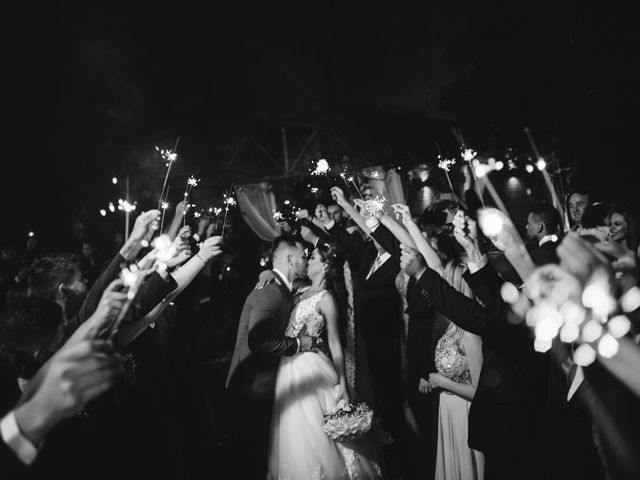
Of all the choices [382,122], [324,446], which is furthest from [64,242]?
[324,446]

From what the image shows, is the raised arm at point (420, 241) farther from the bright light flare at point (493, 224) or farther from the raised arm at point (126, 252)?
the raised arm at point (126, 252)

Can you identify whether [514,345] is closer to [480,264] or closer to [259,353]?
[480,264]

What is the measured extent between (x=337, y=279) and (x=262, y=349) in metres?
1.25

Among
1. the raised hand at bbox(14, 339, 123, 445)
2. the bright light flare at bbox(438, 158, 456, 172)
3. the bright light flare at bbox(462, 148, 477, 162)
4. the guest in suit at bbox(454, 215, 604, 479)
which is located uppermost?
the bright light flare at bbox(462, 148, 477, 162)

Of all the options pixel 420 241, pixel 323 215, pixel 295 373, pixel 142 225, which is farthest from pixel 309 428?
pixel 323 215

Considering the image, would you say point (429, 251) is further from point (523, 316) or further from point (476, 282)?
point (523, 316)

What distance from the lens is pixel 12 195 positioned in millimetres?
12938

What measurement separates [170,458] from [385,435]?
6.68 ft

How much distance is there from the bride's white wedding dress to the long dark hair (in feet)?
1.25

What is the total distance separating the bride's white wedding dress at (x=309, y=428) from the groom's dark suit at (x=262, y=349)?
12 centimetres

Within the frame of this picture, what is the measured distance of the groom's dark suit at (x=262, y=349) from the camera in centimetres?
351

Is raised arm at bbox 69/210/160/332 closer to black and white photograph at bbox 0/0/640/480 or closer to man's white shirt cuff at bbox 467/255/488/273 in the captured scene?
black and white photograph at bbox 0/0/640/480

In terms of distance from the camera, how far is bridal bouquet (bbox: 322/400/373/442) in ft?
10.8

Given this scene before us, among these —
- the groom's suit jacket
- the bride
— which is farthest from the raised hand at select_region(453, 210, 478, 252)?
the groom's suit jacket
